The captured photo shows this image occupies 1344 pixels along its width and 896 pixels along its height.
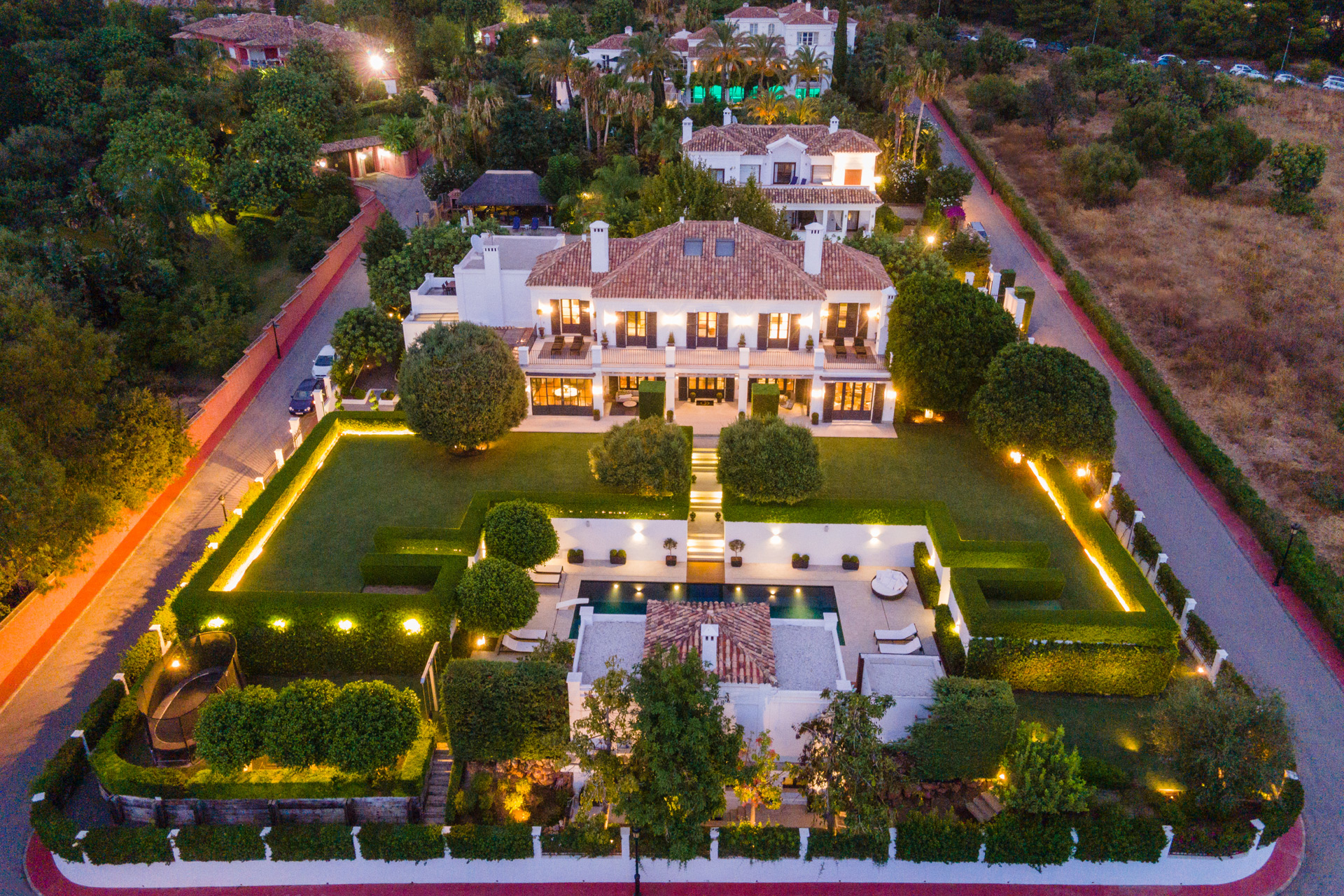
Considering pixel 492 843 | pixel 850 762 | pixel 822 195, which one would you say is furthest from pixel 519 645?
pixel 822 195

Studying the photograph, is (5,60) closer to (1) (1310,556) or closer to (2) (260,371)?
(2) (260,371)

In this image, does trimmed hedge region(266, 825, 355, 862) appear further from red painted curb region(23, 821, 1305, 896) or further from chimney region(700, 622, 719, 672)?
chimney region(700, 622, 719, 672)

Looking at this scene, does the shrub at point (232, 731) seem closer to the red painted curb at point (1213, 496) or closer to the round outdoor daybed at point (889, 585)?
the round outdoor daybed at point (889, 585)

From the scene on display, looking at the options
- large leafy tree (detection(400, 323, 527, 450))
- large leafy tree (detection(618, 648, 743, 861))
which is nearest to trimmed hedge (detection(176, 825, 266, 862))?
large leafy tree (detection(618, 648, 743, 861))

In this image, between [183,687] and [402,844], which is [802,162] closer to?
[183,687]

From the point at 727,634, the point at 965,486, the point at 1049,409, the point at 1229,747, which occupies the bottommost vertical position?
the point at 965,486

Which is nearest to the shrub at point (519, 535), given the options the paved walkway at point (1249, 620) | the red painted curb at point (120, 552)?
the red painted curb at point (120, 552)
